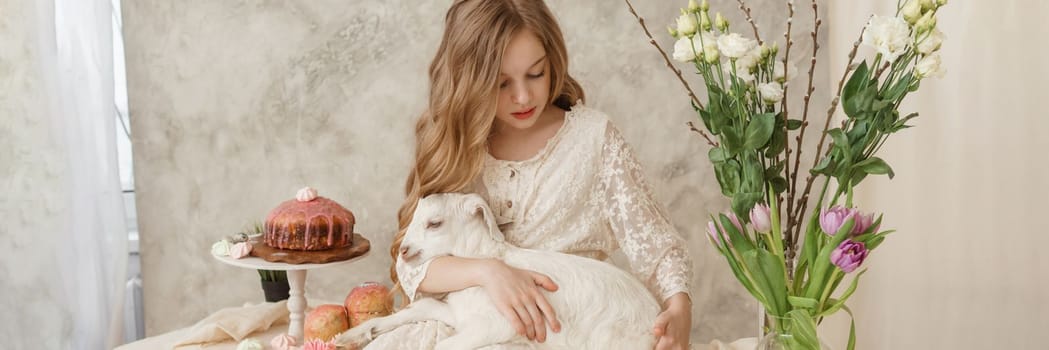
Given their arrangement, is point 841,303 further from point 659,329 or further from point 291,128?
point 291,128

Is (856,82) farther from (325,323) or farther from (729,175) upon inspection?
(325,323)

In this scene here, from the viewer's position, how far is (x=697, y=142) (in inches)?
112

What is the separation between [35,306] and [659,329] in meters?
1.88

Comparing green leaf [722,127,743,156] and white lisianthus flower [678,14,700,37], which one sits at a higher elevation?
white lisianthus flower [678,14,700,37]

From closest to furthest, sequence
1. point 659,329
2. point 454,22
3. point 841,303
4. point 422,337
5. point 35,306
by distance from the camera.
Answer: point 841,303
point 659,329
point 422,337
point 454,22
point 35,306

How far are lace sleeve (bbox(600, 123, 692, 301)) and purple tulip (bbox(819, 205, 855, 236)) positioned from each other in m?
0.60

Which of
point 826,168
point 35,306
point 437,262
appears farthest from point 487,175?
point 35,306

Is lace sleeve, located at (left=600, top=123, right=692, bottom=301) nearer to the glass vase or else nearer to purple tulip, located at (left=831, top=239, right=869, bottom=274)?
the glass vase

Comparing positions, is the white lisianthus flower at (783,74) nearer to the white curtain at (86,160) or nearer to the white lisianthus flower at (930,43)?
the white lisianthus flower at (930,43)

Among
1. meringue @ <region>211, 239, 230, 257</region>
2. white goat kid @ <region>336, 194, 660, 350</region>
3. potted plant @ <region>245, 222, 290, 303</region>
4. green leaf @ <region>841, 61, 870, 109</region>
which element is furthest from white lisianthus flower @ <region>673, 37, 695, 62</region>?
potted plant @ <region>245, 222, 290, 303</region>

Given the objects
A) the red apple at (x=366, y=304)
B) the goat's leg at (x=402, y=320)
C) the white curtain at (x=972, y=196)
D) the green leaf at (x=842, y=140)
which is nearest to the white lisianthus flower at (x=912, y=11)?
→ the green leaf at (x=842, y=140)

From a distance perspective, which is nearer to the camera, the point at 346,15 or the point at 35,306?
the point at 35,306

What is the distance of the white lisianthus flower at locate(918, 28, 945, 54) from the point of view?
1218 mm

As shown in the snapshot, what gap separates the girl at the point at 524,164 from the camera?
1836 mm
